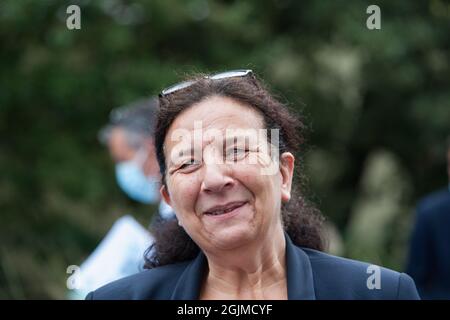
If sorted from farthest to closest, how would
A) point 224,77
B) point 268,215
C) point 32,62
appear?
point 32,62
point 224,77
point 268,215

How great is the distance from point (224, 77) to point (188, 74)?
0.78ft

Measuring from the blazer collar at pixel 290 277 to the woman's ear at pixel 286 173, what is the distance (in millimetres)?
151

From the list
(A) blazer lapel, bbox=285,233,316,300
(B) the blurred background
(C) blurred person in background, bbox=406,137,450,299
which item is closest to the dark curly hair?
(A) blazer lapel, bbox=285,233,316,300

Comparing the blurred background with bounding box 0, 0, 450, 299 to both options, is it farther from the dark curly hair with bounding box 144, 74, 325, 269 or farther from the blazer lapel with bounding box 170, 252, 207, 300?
the blazer lapel with bounding box 170, 252, 207, 300

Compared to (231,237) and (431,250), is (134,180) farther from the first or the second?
(231,237)

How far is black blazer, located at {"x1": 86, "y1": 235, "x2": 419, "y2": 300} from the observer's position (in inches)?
108

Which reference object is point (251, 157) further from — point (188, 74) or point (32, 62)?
point (32, 62)

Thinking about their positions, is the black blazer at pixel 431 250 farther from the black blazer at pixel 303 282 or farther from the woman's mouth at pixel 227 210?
the woman's mouth at pixel 227 210

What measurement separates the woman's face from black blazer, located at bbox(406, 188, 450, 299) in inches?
148

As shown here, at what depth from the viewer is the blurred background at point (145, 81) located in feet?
31.2

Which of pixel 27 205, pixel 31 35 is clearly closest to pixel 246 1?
pixel 31 35

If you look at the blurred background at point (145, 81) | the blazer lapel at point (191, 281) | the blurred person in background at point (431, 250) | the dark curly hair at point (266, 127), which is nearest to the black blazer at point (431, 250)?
the blurred person in background at point (431, 250)

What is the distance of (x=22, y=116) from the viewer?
1016cm

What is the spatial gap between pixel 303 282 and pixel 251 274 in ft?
0.59
